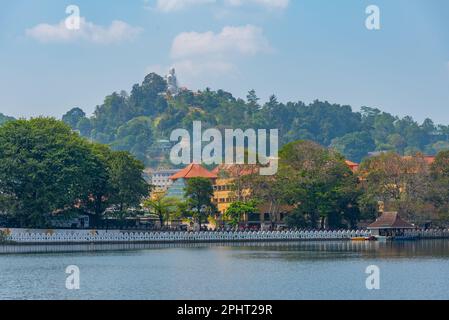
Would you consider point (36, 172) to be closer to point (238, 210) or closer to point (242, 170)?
point (238, 210)

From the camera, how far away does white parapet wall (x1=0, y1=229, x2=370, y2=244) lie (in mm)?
89500

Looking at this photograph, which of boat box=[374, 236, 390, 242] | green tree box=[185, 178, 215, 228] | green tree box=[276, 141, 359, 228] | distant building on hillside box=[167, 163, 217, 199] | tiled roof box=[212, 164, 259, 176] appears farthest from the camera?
distant building on hillside box=[167, 163, 217, 199]

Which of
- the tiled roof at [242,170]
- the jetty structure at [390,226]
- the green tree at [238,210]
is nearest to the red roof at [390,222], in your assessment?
the jetty structure at [390,226]

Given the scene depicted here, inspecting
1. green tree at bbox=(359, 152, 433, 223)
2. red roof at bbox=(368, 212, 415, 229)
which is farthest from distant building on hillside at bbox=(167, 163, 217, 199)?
red roof at bbox=(368, 212, 415, 229)

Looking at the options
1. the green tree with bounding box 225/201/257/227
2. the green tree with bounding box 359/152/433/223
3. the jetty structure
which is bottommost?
the jetty structure

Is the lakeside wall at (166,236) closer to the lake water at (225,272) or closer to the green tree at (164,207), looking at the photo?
the lake water at (225,272)

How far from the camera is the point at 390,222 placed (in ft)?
343

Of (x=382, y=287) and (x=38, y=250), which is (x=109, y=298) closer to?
(x=382, y=287)

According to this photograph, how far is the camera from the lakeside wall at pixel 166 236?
89.6m

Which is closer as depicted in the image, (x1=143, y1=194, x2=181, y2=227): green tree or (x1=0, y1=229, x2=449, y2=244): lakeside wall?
(x1=0, y1=229, x2=449, y2=244): lakeside wall

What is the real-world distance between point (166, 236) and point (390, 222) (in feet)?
71.5

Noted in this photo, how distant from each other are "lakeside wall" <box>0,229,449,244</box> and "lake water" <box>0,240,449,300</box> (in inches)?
67.6

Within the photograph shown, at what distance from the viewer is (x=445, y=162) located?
113500 mm

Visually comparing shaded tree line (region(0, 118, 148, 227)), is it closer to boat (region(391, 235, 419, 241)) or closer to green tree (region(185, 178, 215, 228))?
green tree (region(185, 178, 215, 228))
